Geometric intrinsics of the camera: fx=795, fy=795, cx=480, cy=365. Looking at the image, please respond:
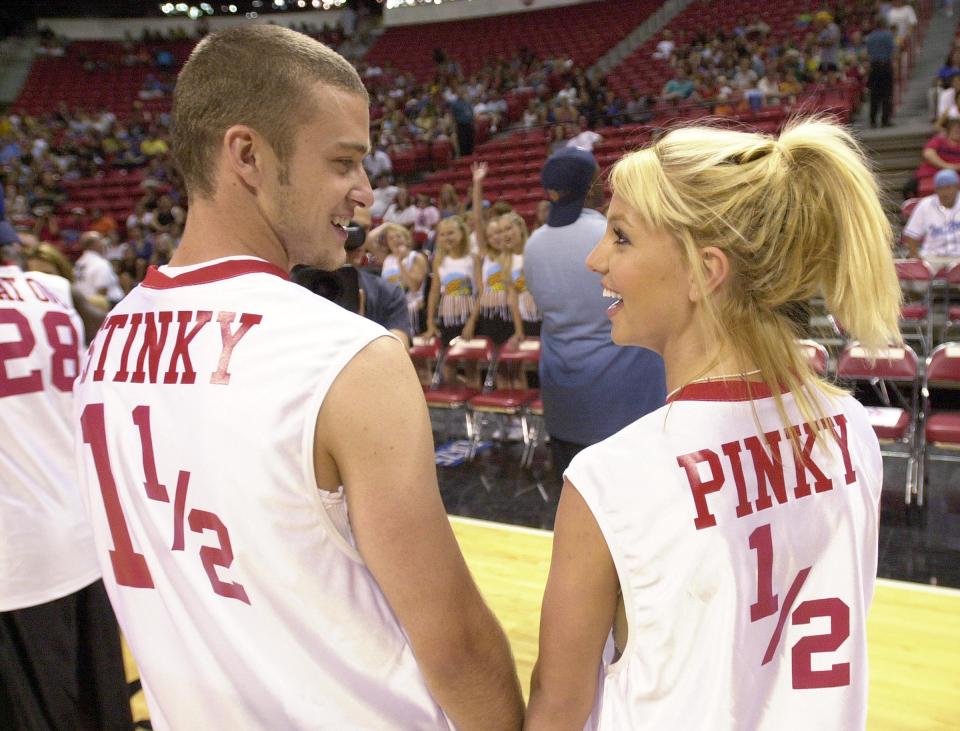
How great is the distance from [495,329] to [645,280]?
5695 millimetres

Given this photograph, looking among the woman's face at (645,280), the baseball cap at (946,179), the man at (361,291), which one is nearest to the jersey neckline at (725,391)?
the woman's face at (645,280)

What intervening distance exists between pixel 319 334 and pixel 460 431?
236 inches

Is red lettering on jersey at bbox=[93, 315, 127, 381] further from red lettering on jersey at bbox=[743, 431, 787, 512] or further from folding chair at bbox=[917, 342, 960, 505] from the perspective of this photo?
folding chair at bbox=[917, 342, 960, 505]

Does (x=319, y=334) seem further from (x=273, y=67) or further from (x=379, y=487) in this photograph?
(x=273, y=67)

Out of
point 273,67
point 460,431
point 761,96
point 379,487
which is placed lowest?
point 460,431

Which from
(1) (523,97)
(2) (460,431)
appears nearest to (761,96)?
(1) (523,97)

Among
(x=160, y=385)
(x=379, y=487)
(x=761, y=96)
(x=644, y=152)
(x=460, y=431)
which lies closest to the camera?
(x=379, y=487)

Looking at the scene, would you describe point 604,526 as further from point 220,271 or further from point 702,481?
point 220,271

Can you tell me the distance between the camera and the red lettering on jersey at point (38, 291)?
6.60 feet

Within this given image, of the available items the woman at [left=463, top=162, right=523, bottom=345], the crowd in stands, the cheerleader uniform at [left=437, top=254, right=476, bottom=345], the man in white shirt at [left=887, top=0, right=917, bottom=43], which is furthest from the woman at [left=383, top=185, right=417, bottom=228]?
the man in white shirt at [left=887, top=0, right=917, bottom=43]

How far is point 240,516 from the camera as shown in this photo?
86cm

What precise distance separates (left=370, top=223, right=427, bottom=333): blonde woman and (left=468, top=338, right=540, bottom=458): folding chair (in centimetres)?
111

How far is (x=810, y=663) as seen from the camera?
98 cm

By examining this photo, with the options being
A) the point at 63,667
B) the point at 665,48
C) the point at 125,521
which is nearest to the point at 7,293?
the point at 63,667
